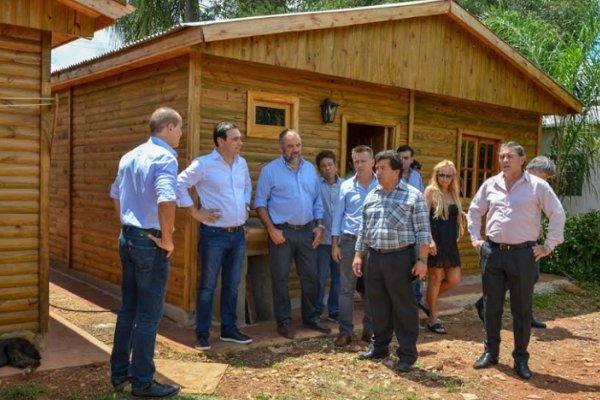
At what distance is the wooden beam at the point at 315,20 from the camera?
5547mm

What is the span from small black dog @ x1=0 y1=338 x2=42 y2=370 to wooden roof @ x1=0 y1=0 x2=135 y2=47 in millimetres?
2507

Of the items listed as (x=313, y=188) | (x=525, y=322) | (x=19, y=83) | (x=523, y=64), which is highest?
(x=523, y=64)

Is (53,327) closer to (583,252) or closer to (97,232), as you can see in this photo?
(97,232)

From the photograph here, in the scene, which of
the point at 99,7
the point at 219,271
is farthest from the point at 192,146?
the point at 99,7

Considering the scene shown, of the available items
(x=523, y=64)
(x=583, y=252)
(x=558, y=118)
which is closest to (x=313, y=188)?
(x=523, y=64)

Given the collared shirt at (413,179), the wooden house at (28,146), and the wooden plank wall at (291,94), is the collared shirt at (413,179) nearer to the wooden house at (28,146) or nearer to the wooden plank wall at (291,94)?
the wooden plank wall at (291,94)

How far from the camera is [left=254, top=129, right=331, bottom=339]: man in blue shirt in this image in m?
5.66

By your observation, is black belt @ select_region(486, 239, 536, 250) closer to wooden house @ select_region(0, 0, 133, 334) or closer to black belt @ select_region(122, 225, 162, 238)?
black belt @ select_region(122, 225, 162, 238)

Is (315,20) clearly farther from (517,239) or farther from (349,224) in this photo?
(517,239)

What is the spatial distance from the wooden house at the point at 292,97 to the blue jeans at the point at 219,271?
27.8 inches

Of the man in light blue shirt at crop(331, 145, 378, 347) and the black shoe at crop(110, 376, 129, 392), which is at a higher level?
the man in light blue shirt at crop(331, 145, 378, 347)

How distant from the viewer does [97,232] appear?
26.0ft

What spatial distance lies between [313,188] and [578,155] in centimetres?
786

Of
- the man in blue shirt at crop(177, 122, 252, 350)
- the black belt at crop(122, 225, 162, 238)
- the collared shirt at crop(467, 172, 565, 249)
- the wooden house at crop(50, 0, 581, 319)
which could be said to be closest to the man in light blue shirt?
the man in blue shirt at crop(177, 122, 252, 350)
